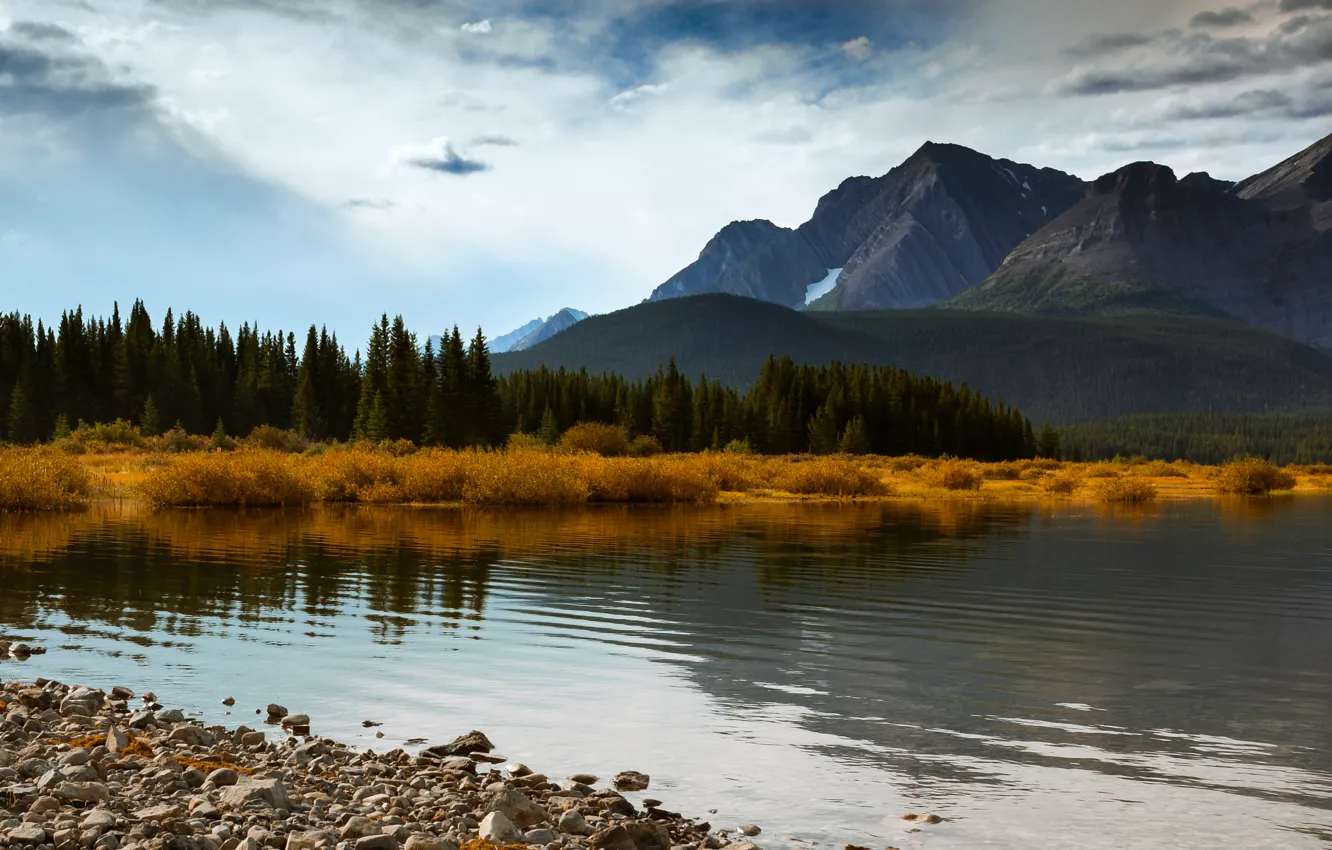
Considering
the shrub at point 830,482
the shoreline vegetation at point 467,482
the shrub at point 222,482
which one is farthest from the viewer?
the shrub at point 830,482

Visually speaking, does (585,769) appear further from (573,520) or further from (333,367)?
(333,367)

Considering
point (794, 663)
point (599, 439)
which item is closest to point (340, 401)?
point (599, 439)

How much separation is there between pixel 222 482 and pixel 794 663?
32.7 metres

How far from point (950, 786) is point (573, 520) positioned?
29.8 meters

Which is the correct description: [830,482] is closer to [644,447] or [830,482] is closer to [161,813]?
[644,447]

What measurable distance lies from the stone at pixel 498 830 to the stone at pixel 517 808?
0.20 meters

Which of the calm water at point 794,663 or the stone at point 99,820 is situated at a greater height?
the stone at point 99,820

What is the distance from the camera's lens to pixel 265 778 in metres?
8.34

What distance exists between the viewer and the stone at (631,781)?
933 cm

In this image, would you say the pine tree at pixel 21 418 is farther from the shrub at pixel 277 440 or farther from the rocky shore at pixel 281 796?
the rocky shore at pixel 281 796

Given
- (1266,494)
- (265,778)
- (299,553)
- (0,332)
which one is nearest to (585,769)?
(265,778)

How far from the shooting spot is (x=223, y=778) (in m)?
8.65

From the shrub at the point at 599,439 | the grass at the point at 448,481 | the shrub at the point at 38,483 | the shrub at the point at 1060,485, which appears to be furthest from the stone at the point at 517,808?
the shrub at the point at 599,439

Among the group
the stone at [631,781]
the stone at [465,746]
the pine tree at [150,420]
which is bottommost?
the stone at [631,781]
